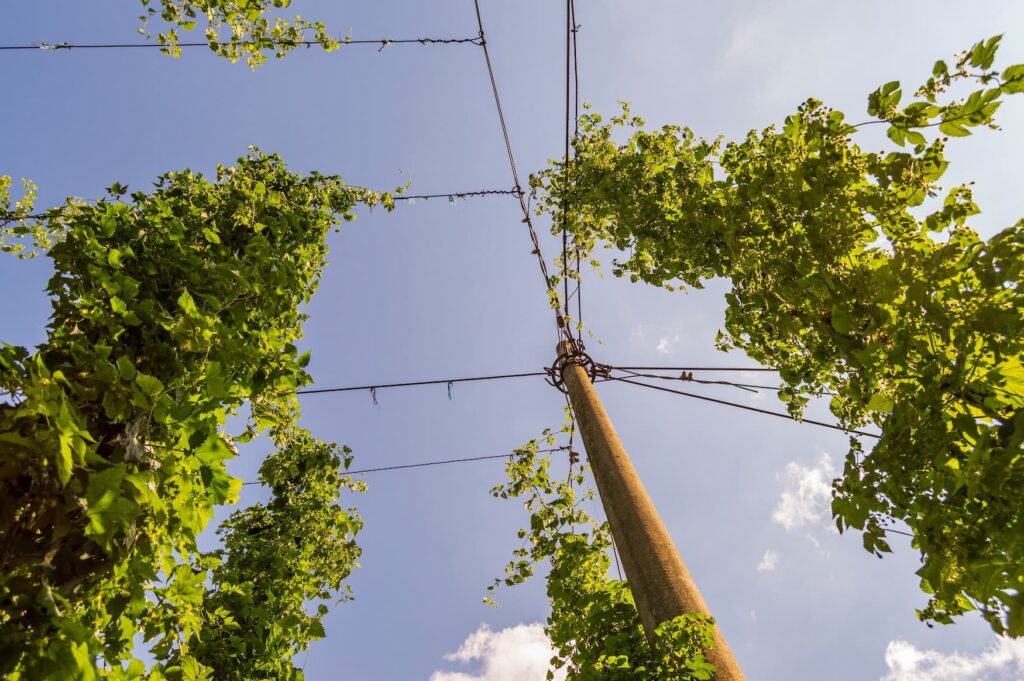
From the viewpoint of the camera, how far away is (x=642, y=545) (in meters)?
3.12

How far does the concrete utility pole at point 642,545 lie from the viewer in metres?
2.82

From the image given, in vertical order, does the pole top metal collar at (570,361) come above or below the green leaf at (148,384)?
above

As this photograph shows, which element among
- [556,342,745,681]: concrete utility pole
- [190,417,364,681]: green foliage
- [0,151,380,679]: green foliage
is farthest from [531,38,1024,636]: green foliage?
[190,417,364,681]: green foliage

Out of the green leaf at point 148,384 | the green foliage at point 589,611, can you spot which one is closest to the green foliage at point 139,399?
the green leaf at point 148,384

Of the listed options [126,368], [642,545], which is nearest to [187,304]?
[126,368]

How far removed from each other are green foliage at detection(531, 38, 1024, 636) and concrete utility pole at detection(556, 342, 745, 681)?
1.05 meters

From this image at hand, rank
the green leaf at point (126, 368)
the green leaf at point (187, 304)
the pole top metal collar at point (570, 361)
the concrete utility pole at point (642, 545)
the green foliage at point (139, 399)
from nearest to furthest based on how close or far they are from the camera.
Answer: the green foliage at point (139, 399) → the green leaf at point (126, 368) → the green leaf at point (187, 304) → the concrete utility pole at point (642, 545) → the pole top metal collar at point (570, 361)

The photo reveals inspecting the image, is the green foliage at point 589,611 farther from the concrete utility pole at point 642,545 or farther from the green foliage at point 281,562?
Answer: the green foliage at point 281,562

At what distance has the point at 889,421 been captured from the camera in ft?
7.09

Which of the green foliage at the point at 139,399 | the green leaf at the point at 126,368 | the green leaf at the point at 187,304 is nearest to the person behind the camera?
the green foliage at the point at 139,399

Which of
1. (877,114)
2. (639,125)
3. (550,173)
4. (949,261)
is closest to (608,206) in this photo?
(639,125)

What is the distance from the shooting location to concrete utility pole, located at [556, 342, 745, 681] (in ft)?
9.25

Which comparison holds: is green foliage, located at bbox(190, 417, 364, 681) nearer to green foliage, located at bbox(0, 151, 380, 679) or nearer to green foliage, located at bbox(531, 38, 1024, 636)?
green foliage, located at bbox(0, 151, 380, 679)

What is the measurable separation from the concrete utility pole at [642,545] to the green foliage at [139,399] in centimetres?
213
